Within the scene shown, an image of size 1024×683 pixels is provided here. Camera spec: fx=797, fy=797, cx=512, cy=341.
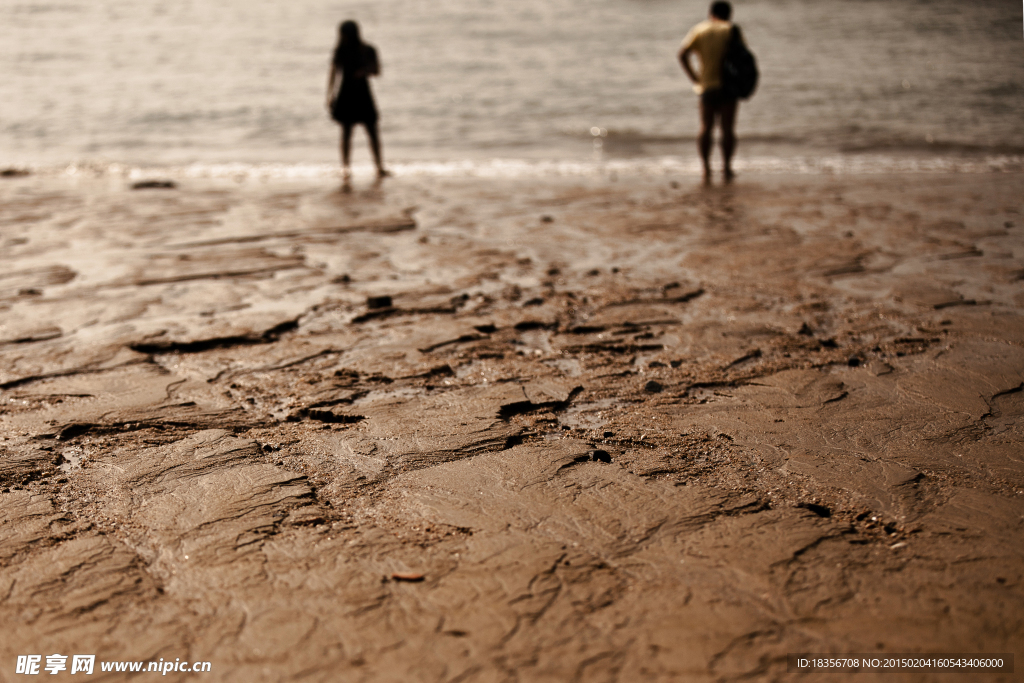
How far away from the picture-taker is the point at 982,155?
Answer: 33.3 feet

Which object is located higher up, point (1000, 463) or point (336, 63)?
point (336, 63)

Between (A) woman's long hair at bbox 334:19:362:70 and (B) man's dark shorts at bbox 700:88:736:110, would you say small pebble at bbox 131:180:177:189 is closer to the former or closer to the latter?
(A) woman's long hair at bbox 334:19:362:70

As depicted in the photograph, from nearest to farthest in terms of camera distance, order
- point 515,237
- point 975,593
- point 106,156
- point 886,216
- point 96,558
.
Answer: point 975,593 < point 96,558 < point 515,237 < point 886,216 < point 106,156

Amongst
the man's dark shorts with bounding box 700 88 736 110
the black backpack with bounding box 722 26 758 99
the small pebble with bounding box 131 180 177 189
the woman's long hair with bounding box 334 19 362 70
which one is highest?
the woman's long hair with bounding box 334 19 362 70

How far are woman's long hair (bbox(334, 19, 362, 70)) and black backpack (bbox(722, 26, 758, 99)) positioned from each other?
377 cm

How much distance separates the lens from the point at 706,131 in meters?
8.23

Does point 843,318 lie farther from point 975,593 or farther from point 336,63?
point 336,63

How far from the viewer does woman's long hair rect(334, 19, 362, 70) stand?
833 centimetres

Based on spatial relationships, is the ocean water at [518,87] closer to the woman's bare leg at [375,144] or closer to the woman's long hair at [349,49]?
the woman's bare leg at [375,144]

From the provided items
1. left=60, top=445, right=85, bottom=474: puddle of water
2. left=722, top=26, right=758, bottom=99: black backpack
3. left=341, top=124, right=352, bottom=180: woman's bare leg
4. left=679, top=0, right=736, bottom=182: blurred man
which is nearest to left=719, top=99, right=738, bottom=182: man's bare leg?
left=679, top=0, right=736, bottom=182: blurred man

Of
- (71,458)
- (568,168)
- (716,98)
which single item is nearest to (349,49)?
(568,168)

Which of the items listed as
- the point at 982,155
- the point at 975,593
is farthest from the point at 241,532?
the point at 982,155

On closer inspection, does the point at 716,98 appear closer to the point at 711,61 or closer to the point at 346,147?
the point at 711,61

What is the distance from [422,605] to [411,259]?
136 inches
